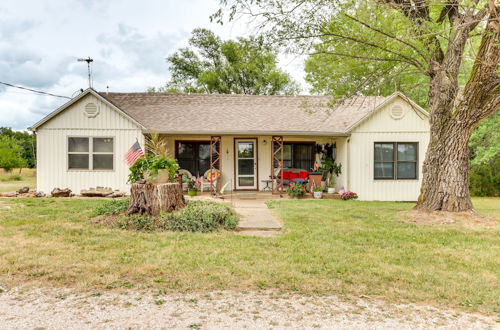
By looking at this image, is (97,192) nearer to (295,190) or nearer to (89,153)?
(89,153)

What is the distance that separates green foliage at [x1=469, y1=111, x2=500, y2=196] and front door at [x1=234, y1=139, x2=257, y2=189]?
1119 centimetres

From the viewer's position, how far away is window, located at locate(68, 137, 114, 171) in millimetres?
11836

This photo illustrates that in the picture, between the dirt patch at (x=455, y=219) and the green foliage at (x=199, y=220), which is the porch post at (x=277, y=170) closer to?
the dirt patch at (x=455, y=219)

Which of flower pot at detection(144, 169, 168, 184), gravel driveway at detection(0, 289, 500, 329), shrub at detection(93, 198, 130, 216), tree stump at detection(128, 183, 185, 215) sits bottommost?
gravel driveway at detection(0, 289, 500, 329)

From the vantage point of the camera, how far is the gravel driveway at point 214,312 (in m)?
2.59

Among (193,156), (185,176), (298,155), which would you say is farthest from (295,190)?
(193,156)

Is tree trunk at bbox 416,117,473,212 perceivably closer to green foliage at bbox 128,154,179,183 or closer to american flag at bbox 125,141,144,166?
green foliage at bbox 128,154,179,183

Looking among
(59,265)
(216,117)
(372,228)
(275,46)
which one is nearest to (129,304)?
(59,265)

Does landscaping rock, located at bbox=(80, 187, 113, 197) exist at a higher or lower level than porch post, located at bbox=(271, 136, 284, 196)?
lower

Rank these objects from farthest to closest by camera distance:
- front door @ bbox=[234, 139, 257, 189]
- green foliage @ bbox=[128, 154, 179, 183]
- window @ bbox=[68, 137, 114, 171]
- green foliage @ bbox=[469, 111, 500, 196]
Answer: green foliage @ bbox=[469, 111, 500, 196] < front door @ bbox=[234, 139, 257, 189] < window @ bbox=[68, 137, 114, 171] < green foliage @ bbox=[128, 154, 179, 183]

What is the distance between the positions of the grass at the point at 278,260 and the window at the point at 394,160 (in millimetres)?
5630

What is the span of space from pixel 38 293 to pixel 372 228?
5.72 m

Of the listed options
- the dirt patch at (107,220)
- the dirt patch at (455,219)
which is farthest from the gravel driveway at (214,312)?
the dirt patch at (455,219)

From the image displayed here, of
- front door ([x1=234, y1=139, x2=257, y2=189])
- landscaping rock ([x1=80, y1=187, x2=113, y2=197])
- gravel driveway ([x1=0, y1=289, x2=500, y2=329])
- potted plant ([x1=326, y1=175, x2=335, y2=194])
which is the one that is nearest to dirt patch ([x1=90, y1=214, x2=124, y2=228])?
gravel driveway ([x1=0, y1=289, x2=500, y2=329])
